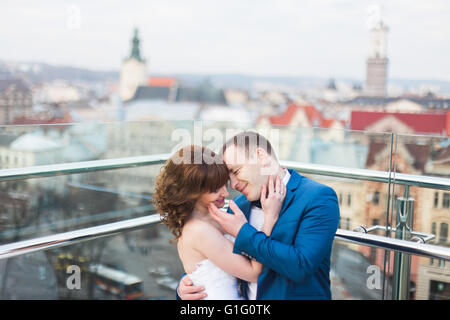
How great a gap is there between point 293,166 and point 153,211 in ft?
3.62

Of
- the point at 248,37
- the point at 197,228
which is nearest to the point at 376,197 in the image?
the point at 197,228

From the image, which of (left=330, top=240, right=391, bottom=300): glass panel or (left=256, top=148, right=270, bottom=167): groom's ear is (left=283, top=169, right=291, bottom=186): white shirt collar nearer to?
(left=256, top=148, right=270, bottom=167): groom's ear

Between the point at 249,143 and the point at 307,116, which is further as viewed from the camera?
the point at 307,116

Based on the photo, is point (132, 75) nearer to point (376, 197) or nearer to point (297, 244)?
point (376, 197)

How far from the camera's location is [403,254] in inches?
79.5

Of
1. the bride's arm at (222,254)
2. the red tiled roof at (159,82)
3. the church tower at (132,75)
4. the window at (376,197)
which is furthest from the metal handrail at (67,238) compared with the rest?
the church tower at (132,75)

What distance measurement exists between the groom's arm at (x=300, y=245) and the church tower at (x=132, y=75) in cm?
2568

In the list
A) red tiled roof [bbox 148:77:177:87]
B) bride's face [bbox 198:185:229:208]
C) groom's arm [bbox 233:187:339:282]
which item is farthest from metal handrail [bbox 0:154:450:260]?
red tiled roof [bbox 148:77:177:87]

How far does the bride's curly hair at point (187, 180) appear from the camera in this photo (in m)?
1.31

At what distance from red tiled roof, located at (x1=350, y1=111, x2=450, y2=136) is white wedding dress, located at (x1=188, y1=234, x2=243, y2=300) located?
34.8 ft

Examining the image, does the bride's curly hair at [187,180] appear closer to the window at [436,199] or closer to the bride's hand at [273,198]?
the bride's hand at [273,198]

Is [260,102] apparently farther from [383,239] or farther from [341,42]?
[341,42]

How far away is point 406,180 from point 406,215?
0.15 metres
